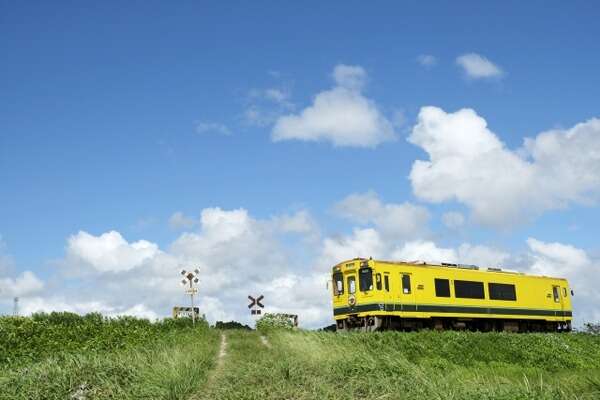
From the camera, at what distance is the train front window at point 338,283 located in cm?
3077

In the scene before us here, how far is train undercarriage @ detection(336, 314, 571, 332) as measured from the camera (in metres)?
29.2

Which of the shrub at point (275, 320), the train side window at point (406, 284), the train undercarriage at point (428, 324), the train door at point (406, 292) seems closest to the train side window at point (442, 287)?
the train undercarriage at point (428, 324)

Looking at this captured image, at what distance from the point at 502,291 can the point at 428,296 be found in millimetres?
6637

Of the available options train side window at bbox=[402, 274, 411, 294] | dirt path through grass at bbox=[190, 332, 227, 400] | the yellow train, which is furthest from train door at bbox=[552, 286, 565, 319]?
dirt path through grass at bbox=[190, 332, 227, 400]

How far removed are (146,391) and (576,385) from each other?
26.8 ft

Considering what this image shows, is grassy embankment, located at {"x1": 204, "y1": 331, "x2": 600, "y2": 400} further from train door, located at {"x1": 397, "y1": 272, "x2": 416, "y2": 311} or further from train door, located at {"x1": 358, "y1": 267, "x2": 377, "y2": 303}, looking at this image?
train door, located at {"x1": 397, "y1": 272, "x2": 416, "y2": 311}

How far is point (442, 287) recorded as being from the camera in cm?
3130

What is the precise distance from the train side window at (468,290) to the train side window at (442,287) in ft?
2.16

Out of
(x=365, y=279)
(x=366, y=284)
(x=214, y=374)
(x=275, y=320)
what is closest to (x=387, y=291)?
(x=366, y=284)

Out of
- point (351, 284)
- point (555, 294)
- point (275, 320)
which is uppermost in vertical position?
point (555, 294)

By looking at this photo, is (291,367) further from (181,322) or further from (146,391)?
(181,322)

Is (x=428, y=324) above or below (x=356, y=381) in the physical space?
above

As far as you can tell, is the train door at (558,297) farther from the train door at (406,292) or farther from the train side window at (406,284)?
the train side window at (406,284)

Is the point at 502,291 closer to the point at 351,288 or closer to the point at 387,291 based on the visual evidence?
the point at 387,291
